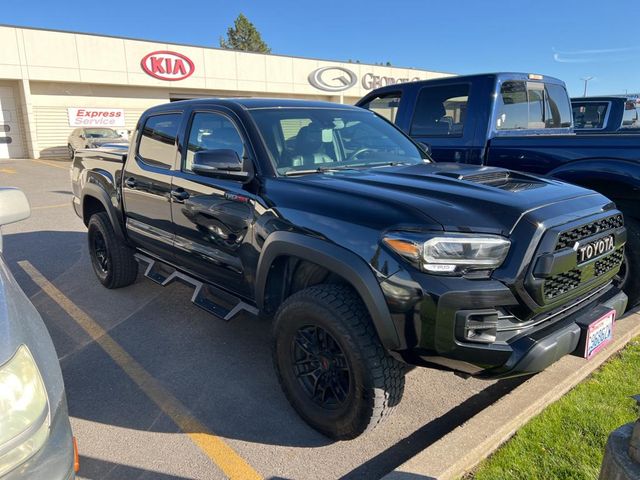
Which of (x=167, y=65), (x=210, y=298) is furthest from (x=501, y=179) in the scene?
(x=167, y=65)

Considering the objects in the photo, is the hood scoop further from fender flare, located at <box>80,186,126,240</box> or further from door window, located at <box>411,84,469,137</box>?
fender flare, located at <box>80,186,126,240</box>

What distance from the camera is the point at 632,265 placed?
3.91 meters

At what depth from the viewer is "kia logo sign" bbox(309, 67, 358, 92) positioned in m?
29.3

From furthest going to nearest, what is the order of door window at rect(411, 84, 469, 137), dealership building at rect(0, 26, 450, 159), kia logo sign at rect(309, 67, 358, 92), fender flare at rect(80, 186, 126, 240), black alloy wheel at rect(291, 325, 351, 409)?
kia logo sign at rect(309, 67, 358, 92) → dealership building at rect(0, 26, 450, 159) → door window at rect(411, 84, 469, 137) → fender flare at rect(80, 186, 126, 240) → black alloy wheel at rect(291, 325, 351, 409)

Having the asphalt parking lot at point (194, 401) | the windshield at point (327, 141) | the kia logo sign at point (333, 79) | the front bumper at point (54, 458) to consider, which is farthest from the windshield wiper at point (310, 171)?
the kia logo sign at point (333, 79)

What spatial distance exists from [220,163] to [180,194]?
2.90 ft

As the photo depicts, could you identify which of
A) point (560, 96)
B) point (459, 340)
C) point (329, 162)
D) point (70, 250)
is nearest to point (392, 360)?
point (459, 340)

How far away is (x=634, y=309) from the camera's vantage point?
4297 millimetres

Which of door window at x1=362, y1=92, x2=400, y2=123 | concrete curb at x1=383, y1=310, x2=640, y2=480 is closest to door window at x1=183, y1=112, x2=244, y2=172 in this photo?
concrete curb at x1=383, y1=310, x2=640, y2=480

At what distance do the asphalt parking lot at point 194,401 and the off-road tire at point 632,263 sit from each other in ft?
4.81

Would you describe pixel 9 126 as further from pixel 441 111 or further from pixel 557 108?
pixel 557 108

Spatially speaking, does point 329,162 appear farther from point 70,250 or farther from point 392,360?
point 70,250

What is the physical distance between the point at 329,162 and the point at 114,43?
23.8m

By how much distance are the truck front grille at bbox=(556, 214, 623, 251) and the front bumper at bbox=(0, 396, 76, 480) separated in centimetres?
222
